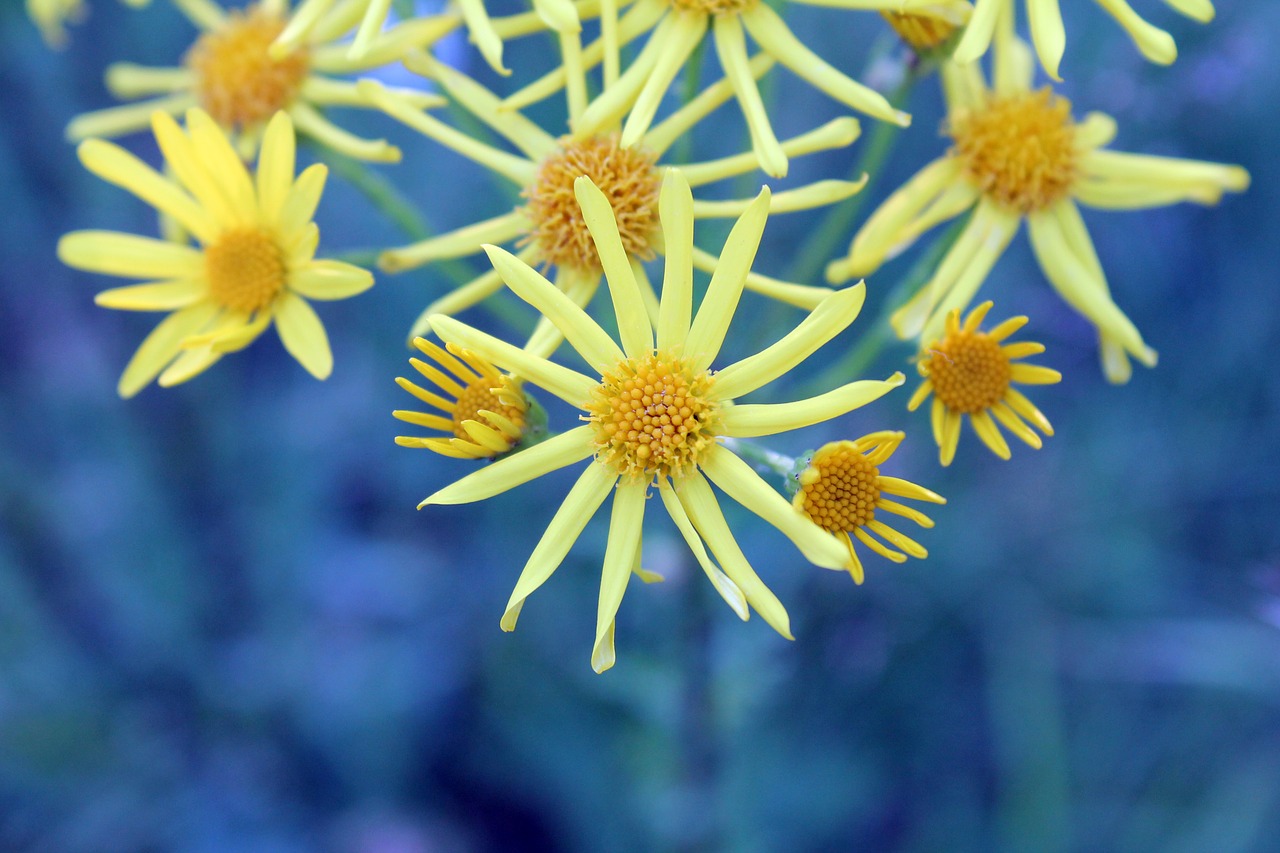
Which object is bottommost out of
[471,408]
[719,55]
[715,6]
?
[471,408]

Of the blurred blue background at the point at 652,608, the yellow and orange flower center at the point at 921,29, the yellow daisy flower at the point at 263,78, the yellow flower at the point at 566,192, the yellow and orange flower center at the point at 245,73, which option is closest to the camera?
the yellow flower at the point at 566,192

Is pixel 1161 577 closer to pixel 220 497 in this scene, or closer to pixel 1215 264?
pixel 1215 264

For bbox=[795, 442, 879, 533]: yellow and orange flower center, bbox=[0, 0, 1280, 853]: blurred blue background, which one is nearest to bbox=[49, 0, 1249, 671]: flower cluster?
bbox=[795, 442, 879, 533]: yellow and orange flower center

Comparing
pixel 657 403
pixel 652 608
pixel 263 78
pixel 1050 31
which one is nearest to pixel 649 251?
pixel 657 403

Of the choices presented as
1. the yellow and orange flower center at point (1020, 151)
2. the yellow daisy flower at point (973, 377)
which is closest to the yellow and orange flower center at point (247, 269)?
the yellow daisy flower at point (973, 377)

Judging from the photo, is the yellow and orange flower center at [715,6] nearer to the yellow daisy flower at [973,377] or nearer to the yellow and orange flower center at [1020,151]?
the yellow and orange flower center at [1020,151]

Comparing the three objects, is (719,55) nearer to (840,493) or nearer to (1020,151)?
(1020,151)

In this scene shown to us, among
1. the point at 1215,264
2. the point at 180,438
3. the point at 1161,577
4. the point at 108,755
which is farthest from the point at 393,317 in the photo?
the point at 1215,264
